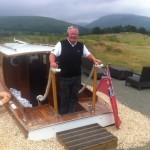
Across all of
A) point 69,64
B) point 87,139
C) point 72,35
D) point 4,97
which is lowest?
point 87,139

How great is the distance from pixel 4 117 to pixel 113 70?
706 cm

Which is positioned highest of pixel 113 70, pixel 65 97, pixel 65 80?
pixel 65 80

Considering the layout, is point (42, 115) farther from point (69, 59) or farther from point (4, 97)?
point (69, 59)

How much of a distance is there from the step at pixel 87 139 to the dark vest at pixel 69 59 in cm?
122

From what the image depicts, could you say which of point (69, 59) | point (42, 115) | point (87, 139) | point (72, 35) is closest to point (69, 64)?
point (69, 59)

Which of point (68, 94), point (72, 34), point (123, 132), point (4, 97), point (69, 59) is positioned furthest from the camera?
point (4, 97)

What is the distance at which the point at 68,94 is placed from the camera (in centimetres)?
679

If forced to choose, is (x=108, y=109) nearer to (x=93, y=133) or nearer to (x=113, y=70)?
(x=93, y=133)

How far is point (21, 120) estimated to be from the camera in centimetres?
645

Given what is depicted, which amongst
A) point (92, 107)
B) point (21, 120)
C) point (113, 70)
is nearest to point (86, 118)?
point (92, 107)

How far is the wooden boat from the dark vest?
34cm

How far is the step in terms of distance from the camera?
18.7 ft

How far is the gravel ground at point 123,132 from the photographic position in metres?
5.97

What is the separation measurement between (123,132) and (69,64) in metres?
1.92
